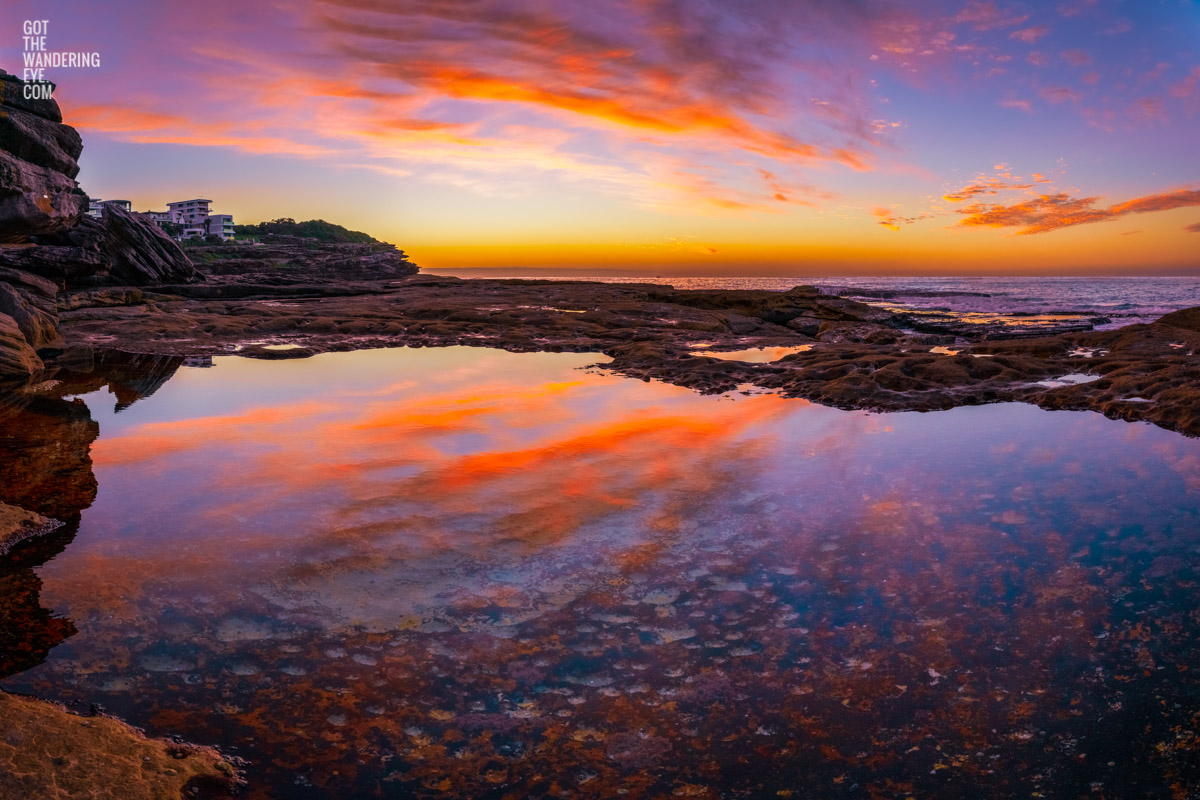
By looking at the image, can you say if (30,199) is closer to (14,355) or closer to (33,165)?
(33,165)

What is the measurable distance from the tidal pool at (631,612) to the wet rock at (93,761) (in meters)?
0.22

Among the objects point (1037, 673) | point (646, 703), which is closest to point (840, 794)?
point (646, 703)

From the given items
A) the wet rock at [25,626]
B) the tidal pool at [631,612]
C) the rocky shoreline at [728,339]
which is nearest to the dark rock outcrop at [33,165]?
the tidal pool at [631,612]

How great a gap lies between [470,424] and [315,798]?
8929mm

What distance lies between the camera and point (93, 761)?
378 centimetres

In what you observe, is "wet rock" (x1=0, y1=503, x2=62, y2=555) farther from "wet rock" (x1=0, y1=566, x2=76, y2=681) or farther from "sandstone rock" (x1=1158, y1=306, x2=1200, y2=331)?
"sandstone rock" (x1=1158, y1=306, x2=1200, y2=331)

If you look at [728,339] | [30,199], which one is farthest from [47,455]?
[728,339]

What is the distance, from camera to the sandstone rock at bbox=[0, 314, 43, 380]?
52.4ft

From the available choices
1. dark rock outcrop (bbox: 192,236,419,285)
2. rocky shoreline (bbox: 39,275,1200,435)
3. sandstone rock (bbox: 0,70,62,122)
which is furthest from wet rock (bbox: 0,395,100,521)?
dark rock outcrop (bbox: 192,236,419,285)

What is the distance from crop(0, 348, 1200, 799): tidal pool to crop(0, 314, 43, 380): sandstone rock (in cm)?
651

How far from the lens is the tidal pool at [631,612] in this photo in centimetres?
429

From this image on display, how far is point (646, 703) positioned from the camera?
15.7ft

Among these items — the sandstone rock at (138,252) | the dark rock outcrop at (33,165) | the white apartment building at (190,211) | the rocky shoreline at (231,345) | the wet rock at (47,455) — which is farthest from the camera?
the white apartment building at (190,211)

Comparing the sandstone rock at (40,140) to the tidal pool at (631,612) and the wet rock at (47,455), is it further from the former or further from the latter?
the tidal pool at (631,612)
